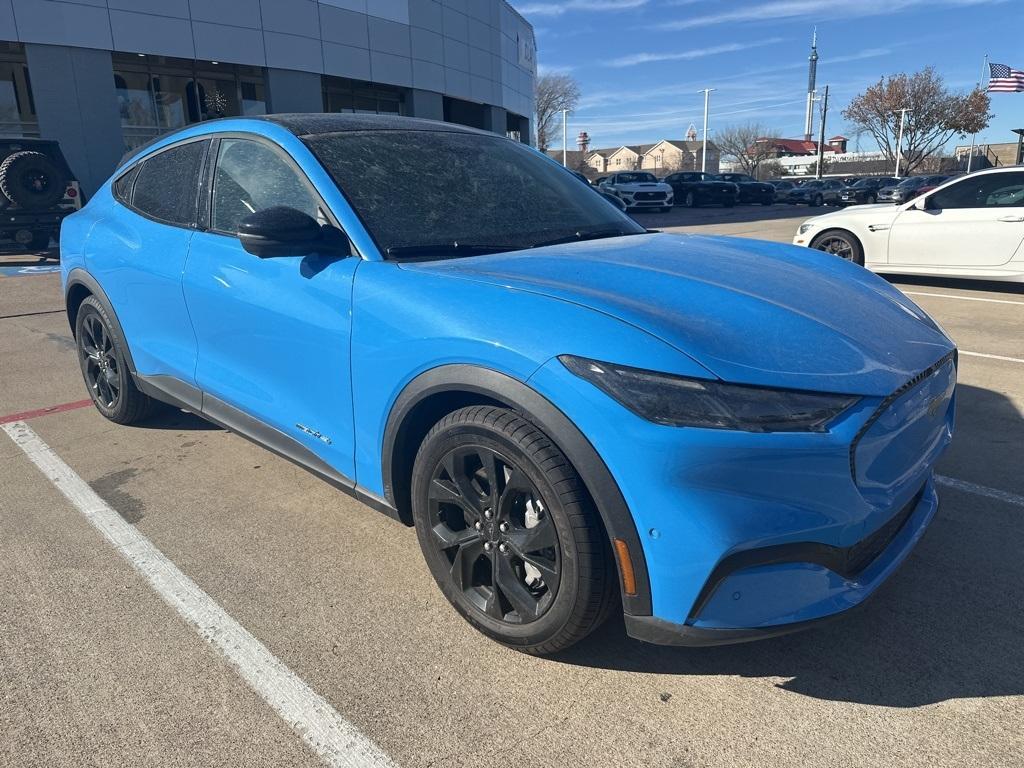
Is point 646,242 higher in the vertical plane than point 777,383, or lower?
higher

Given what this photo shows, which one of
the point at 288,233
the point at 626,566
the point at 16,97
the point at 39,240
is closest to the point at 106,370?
the point at 288,233

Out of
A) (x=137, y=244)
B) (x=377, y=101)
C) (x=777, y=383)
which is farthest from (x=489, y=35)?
(x=777, y=383)

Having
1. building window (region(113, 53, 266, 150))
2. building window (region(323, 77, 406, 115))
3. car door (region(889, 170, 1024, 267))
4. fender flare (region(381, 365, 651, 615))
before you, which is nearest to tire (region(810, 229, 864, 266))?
car door (region(889, 170, 1024, 267))

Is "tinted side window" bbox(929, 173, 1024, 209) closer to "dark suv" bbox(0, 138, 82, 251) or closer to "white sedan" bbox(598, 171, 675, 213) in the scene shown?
"dark suv" bbox(0, 138, 82, 251)

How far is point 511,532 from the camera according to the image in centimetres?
220

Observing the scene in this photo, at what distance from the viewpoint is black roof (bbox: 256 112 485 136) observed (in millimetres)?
3092

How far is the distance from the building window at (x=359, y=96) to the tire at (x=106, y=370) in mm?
24752

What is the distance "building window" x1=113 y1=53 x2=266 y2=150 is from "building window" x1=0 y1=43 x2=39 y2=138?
7.25 ft

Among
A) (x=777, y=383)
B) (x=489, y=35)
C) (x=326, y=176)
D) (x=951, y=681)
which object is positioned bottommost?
(x=951, y=681)

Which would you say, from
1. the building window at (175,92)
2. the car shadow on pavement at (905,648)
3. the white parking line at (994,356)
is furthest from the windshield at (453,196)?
the building window at (175,92)

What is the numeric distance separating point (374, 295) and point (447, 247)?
1.37ft

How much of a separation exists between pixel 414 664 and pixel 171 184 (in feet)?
8.91

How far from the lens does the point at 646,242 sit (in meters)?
3.05

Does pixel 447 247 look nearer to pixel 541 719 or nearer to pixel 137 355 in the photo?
pixel 541 719
